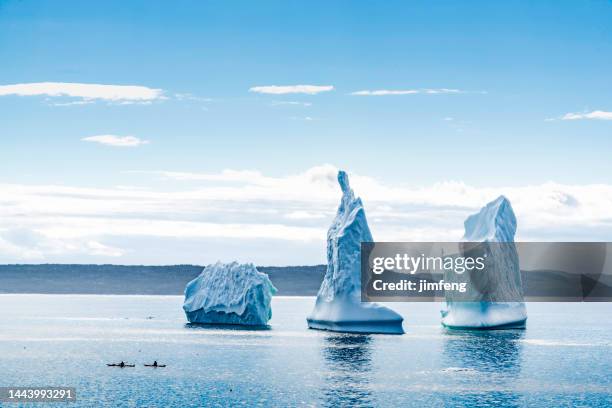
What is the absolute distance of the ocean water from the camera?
136ft

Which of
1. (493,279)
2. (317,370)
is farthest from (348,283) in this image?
(317,370)

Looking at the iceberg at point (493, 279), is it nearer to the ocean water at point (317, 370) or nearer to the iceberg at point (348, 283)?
the ocean water at point (317, 370)

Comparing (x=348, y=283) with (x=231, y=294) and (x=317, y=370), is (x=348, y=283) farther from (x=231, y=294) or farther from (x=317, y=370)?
(x=231, y=294)

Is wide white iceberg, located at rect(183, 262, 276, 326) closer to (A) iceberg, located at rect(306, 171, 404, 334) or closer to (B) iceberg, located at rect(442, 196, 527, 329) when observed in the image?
(A) iceberg, located at rect(306, 171, 404, 334)

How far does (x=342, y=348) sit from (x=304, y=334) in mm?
20828

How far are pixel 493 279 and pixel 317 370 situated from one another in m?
24.0

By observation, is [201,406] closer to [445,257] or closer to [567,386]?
[567,386]

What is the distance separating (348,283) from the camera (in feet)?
213

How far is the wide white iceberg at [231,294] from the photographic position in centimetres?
7550

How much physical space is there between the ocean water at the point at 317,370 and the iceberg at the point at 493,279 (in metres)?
2.37

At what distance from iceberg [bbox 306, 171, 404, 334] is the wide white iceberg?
833 centimetres

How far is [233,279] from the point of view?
75938 millimetres

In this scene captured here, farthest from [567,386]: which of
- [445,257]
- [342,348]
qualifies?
[445,257]

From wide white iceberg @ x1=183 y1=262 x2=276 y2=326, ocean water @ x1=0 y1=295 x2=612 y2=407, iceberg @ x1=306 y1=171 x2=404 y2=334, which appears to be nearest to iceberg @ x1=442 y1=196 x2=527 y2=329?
ocean water @ x1=0 y1=295 x2=612 y2=407
